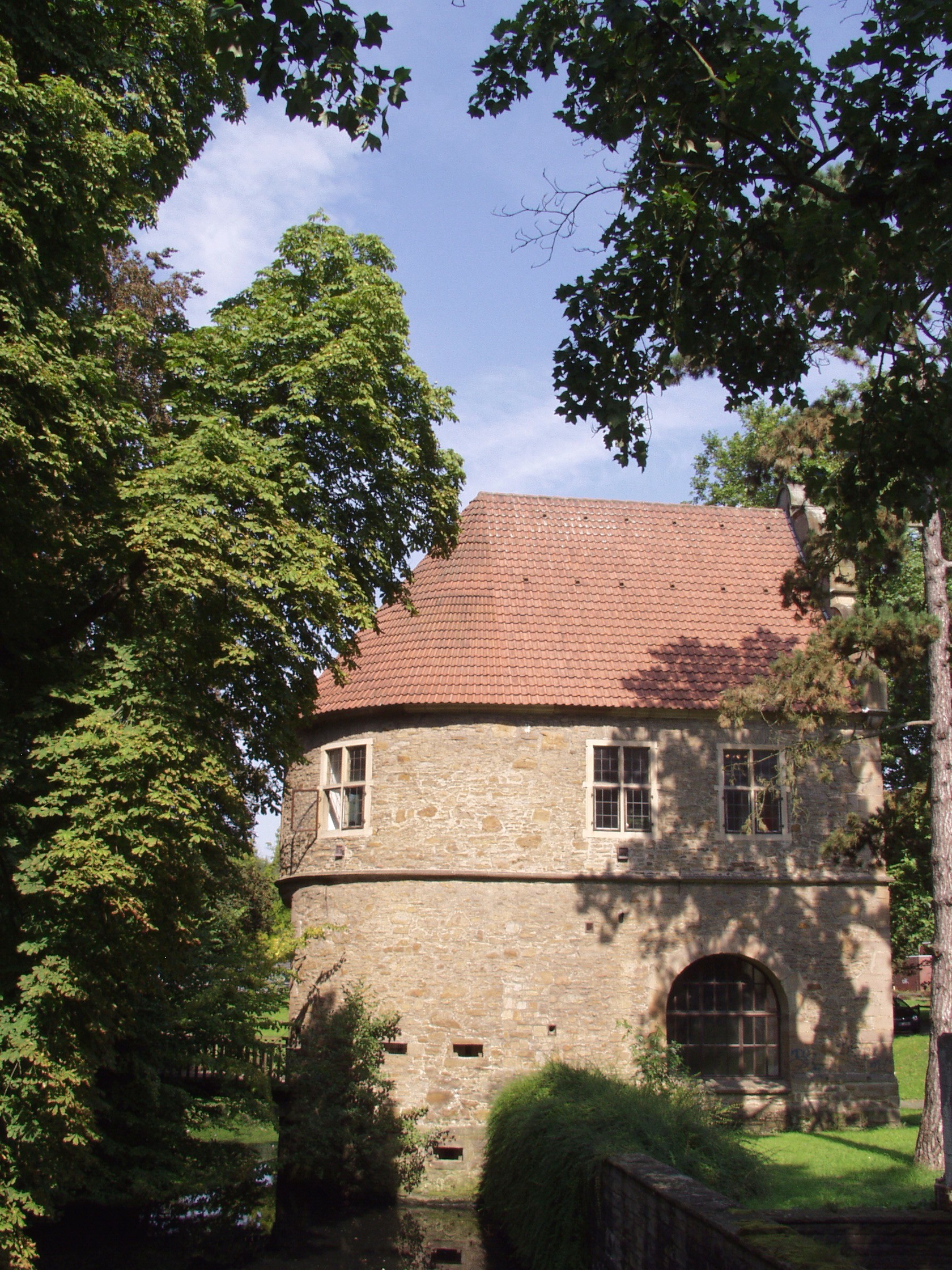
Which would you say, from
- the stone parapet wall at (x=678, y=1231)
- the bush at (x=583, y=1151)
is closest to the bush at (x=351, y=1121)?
the bush at (x=583, y=1151)

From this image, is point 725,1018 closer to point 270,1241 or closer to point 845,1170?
point 845,1170

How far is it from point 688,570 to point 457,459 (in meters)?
7.67

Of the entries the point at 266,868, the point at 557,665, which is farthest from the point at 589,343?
the point at 266,868

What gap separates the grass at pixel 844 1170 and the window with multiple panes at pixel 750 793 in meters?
4.52

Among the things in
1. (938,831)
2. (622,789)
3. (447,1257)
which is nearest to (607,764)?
(622,789)

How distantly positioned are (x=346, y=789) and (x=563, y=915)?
415cm

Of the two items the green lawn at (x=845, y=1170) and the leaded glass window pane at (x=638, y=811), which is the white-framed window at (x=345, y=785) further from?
the green lawn at (x=845, y=1170)

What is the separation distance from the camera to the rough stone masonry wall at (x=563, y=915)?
15781mm

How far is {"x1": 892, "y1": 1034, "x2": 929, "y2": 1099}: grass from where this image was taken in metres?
21.5

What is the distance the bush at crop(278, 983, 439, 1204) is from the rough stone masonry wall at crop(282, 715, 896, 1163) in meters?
0.40

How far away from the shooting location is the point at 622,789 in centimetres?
1686

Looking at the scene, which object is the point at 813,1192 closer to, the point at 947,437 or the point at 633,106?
the point at 947,437

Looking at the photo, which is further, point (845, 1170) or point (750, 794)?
point (750, 794)

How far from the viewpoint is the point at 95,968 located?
955cm
